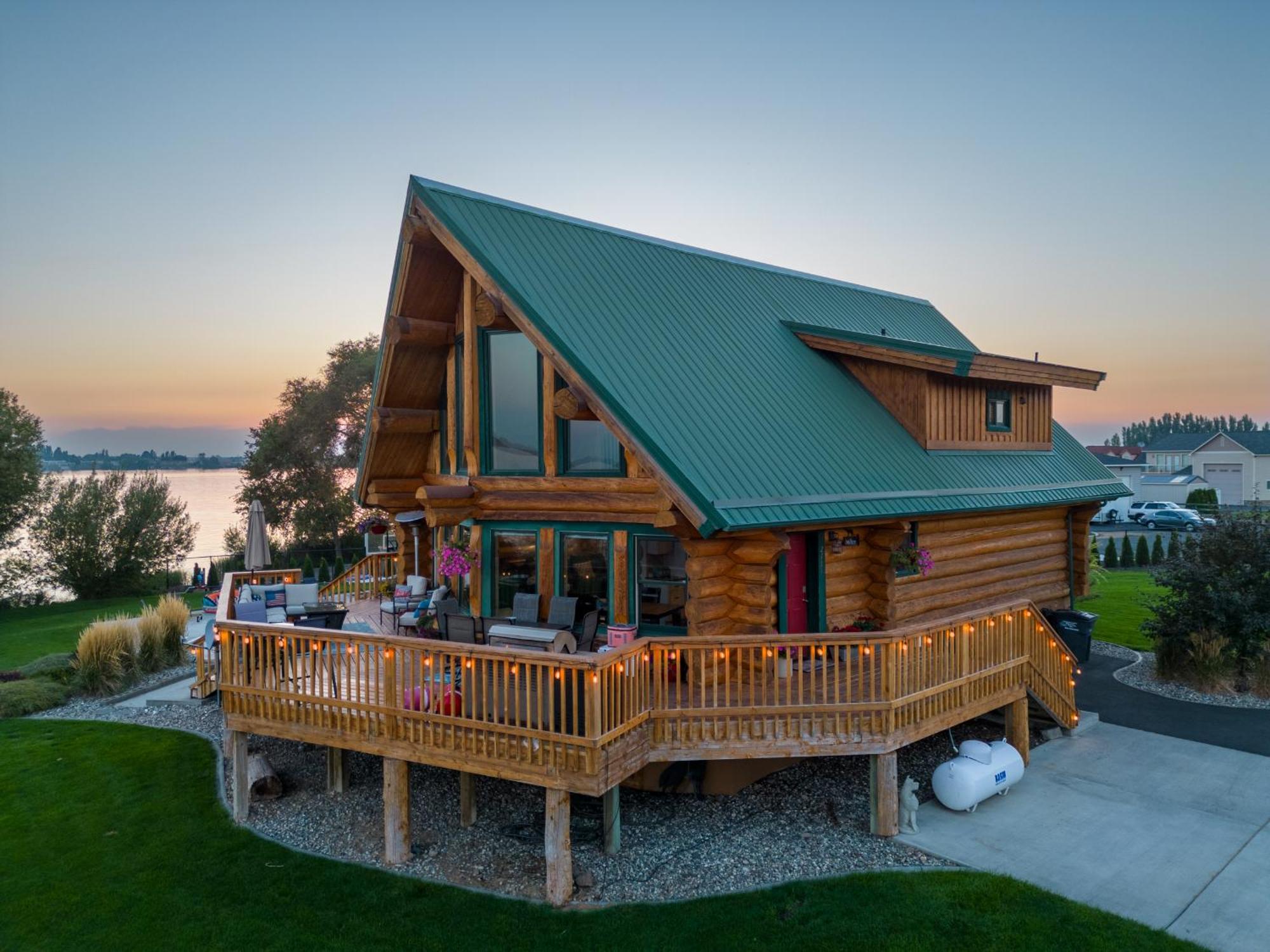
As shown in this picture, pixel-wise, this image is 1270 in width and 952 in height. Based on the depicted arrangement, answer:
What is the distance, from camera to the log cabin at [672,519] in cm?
821

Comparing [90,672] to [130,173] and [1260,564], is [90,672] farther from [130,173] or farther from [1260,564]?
[1260,564]

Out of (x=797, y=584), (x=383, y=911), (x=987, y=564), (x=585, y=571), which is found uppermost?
(x=585, y=571)

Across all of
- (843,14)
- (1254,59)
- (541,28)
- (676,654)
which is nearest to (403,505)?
(676,654)

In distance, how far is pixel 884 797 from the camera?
334 inches

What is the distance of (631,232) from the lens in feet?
47.0

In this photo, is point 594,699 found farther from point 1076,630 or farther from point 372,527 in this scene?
point 1076,630

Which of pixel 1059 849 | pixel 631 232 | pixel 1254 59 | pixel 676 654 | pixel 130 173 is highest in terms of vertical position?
pixel 1254 59

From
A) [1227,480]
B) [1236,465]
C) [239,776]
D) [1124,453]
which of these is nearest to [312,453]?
[239,776]

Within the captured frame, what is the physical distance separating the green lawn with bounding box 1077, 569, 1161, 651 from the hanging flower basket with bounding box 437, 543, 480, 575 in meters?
13.6

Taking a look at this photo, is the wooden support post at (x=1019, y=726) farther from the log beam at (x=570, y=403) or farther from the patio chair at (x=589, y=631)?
the log beam at (x=570, y=403)

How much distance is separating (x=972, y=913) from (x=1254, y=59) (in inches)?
886

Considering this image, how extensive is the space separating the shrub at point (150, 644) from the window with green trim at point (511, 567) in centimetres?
993

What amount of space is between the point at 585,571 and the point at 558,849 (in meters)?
4.39

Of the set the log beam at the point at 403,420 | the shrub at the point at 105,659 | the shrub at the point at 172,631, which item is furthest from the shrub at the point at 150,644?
the log beam at the point at 403,420
